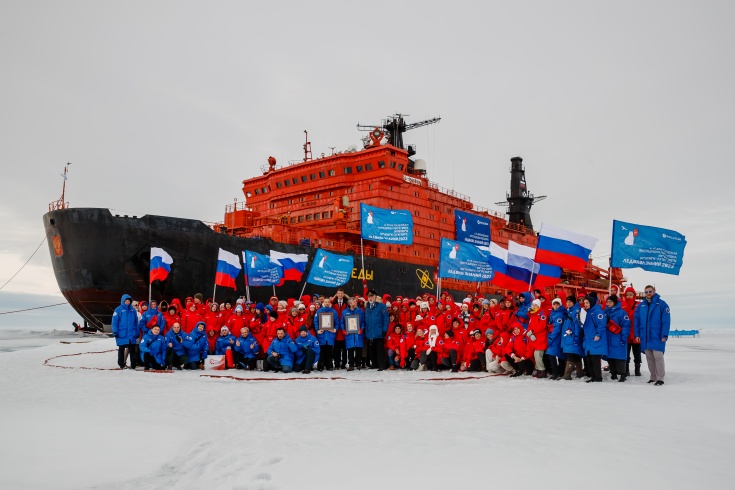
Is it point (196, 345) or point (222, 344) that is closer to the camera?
point (196, 345)

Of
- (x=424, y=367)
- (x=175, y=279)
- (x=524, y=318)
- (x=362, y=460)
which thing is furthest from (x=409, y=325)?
(x=175, y=279)

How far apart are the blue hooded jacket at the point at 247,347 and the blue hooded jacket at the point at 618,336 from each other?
256 inches

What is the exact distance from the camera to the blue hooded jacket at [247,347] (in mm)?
10930

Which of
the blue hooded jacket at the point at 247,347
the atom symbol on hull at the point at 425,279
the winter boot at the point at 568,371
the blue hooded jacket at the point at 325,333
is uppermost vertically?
the atom symbol on hull at the point at 425,279

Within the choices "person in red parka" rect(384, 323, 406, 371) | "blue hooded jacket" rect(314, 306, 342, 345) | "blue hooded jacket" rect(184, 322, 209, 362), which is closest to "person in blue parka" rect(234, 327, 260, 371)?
"blue hooded jacket" rect(184, 322, 209, 362)

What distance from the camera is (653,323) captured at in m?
8.52

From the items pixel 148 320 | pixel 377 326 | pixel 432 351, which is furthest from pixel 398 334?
pixel 148 320

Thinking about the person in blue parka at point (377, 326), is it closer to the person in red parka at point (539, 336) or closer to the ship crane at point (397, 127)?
the person in red parka at point (539, 336)

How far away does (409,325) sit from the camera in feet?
36.6

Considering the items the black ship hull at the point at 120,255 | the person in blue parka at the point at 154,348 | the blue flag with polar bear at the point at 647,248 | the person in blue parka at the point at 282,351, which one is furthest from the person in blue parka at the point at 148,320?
the blue flag with polar bear at the point at 647,248

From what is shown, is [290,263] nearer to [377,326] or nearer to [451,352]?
[377,326]

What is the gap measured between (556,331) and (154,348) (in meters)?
7.42

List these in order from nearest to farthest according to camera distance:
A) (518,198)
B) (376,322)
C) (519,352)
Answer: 1. (519,352)
2. (376,322)
3. (518,198)

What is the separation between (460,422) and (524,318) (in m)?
5.57
